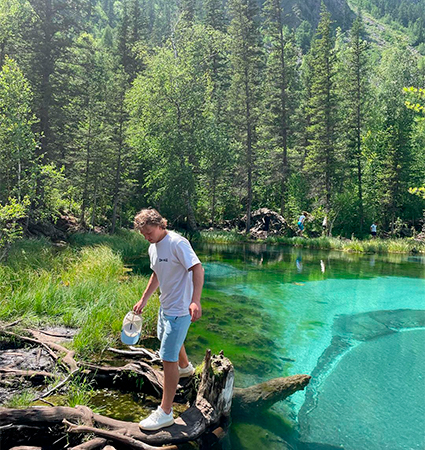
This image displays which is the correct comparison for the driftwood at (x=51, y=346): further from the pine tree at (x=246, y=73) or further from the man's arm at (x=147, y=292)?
the pine tree at (x=246, y=73)

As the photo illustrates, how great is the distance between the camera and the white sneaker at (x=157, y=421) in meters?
3.46

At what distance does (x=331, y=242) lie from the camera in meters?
27.4

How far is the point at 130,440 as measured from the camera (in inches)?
127

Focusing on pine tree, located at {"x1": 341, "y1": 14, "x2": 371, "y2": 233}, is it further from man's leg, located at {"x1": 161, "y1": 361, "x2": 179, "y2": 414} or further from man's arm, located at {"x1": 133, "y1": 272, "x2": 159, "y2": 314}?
man's leg, located at {"x1": 161, "y1": 361, "x2": 179, "y2": 414}

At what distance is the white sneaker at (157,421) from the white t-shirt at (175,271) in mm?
989

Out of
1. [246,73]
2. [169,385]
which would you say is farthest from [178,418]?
[246,73]

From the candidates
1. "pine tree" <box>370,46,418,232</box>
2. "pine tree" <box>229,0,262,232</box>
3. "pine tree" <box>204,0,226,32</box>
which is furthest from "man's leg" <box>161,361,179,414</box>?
"pine tree" <box>204,0,226,32</box>

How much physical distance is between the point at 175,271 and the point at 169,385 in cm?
115

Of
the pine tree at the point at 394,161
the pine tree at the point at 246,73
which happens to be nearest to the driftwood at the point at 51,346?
the pine tree at the point at 246,73

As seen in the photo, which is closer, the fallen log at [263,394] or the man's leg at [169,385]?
the man's leg at [169,385]

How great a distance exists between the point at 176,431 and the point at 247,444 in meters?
1.05

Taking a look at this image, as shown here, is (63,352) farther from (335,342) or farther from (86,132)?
(86,132)

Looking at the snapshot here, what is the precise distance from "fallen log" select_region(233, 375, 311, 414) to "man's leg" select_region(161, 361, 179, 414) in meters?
1.36

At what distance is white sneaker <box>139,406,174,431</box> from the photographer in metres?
3.46
